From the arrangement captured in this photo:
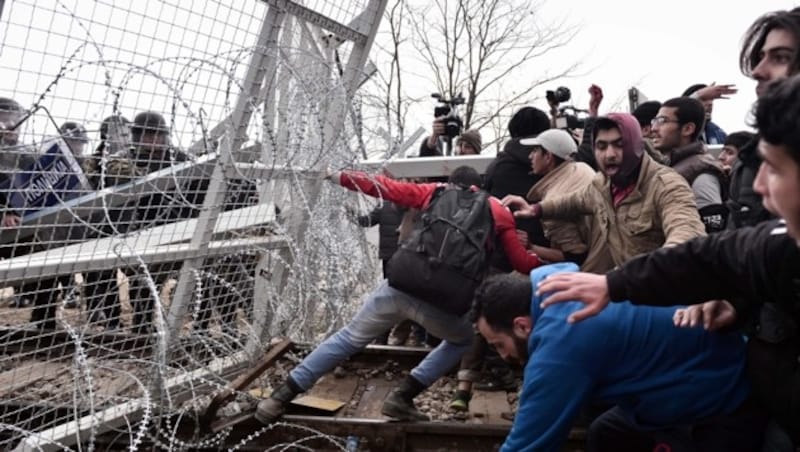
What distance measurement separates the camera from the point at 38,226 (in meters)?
2.57

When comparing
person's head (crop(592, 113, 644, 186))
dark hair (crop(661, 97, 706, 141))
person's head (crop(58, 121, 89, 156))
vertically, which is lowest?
person's head (crop(58, 121, 89, 156))

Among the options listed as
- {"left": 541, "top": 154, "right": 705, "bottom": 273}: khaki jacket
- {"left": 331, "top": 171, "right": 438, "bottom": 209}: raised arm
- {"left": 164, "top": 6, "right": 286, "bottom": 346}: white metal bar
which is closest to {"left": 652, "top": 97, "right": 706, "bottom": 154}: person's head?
{"left": 541, "top": 154, "right": 705, "bottom": 273}: khaki jacket

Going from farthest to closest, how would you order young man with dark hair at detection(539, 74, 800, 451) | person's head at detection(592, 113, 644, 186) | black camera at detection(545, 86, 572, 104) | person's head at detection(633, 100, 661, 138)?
black camera at detection(545, 86, 572, 104)
person's head at detection(633, 100, 661, 138)
person's head at detection(592, 113, 644, 186)
young man with dark hair at detection(539, 74, 800, 451)

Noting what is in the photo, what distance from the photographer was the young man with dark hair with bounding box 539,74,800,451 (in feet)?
5.15

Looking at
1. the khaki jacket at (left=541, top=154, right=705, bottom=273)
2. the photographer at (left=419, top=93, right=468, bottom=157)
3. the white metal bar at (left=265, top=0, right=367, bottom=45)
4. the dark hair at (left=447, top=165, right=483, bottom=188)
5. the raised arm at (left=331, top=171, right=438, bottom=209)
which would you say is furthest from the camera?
the photographer at (left=419, top=93, right=468, bottom=157)

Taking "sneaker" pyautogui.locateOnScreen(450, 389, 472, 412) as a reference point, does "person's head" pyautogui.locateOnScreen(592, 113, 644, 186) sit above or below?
above

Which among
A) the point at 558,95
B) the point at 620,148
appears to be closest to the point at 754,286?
the point at 620,148

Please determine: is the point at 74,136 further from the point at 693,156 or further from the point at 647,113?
the point at 647,113

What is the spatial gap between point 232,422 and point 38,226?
1355mm

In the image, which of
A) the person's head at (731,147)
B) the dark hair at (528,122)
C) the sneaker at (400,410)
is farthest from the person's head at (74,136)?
the person's head at (731,147)

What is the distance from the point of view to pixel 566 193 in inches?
141

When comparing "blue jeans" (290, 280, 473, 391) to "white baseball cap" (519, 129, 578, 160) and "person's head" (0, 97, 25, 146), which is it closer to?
"white baseball cap" (519, 129, 578, 160)

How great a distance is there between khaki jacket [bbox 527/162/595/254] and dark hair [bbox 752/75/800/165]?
2.28 meters

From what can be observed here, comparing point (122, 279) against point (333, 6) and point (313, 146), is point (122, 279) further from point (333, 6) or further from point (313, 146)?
point (333, 6)
